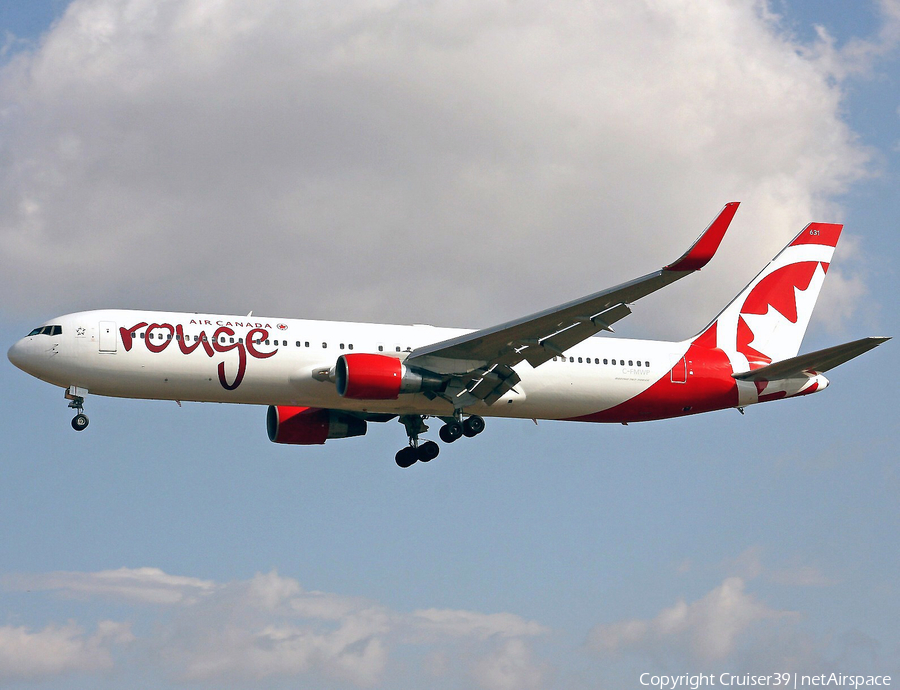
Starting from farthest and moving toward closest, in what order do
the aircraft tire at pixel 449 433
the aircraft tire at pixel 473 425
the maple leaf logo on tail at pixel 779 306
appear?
the maple leaf logo on tail at pixel 779 306, the aircraft tire at pixel 449 433, the aircraft tire at pixel 473 425

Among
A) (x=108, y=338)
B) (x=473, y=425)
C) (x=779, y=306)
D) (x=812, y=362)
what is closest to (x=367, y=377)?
(x=473, y=425)

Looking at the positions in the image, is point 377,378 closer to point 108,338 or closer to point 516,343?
point 516,343

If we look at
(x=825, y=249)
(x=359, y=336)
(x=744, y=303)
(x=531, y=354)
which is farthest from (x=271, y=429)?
(x=825, y=249)

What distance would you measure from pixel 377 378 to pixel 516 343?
5.09m

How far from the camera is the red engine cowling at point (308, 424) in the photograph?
46.4 metres

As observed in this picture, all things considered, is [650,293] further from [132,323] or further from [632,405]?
[132,323]

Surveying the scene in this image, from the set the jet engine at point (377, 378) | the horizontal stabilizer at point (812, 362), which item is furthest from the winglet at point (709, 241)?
the jet engine at point (377, 378)

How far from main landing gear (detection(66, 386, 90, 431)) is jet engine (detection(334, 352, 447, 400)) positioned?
28.8 ft

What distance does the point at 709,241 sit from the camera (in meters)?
31.8

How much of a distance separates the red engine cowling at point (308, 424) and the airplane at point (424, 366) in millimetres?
54

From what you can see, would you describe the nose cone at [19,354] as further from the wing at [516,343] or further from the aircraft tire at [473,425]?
the aircraft tire at [473,425]

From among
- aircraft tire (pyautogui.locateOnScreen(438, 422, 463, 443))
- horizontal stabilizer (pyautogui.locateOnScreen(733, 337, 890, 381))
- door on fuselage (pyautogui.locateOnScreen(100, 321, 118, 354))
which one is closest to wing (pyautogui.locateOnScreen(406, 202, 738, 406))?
aircraft tire (pyautogui.locateOnScreen(438, 422, 463, 443))

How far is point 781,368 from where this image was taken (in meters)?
43.7

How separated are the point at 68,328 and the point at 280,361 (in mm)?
7302
